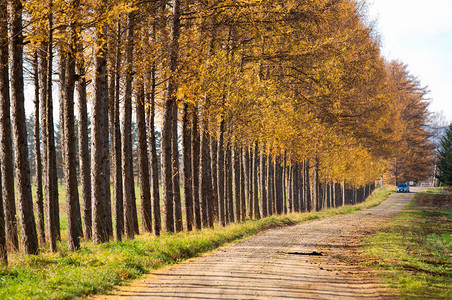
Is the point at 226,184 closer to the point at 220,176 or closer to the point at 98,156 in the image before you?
the point at 220,176

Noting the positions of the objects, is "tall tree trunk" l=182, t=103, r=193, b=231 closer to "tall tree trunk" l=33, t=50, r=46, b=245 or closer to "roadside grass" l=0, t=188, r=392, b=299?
"roadside grass" l=0, t=188, r=392, b=299

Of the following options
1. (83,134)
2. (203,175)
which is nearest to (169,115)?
(203,175)

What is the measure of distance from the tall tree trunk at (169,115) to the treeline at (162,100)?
0.04 m

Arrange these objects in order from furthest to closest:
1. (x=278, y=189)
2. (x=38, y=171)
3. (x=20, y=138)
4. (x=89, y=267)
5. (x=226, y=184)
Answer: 1. (x=278, y=189)
2. (x=226, y=184)
3. (x=38, y=171)
4. (x=20, y=138)
5. (x=89, y=267)

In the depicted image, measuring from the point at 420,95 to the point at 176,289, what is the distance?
3078 inches

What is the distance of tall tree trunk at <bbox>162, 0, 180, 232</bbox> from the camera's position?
16.5 meters

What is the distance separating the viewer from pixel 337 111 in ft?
99.7

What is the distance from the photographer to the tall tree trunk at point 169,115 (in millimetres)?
16469

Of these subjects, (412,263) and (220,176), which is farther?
(220,176)

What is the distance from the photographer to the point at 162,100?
66.0 ft

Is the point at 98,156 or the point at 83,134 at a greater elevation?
the point at 83,134

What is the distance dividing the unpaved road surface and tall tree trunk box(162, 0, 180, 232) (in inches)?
131

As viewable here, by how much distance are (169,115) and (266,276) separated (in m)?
8.65

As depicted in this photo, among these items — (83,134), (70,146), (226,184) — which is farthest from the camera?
(226,184)
